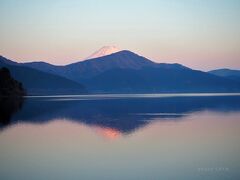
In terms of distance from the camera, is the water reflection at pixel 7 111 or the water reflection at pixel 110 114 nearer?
the water reflection at pixel 110 114

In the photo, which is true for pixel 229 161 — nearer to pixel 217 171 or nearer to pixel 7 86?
pixel 217 171

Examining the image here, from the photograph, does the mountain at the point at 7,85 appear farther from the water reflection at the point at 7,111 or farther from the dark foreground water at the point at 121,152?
the dark foreground water at the point at 121,152

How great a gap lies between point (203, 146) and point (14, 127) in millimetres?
21095

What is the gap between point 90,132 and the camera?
3678 centimetres

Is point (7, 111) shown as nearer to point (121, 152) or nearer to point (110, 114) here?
point (110, 114)

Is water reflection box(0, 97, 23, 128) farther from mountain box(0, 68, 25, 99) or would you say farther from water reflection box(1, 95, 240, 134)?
mountain box(0, 68, 25, 99)

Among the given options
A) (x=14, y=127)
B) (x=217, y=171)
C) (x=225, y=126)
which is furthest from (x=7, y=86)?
(x=217, y=171)

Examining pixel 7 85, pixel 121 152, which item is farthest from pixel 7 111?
pixel 7 85

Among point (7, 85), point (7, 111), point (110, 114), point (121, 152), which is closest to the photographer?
point (121, 152)

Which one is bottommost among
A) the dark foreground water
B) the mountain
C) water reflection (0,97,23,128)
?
water reflection (0,97,23,128)

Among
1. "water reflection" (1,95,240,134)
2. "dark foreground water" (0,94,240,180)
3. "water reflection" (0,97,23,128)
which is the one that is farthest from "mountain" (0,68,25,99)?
"dark foreground water" (0,94,240,180)

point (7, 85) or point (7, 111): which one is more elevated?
point (7, 85)

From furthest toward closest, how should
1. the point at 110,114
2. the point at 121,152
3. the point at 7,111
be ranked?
the point at 7,111
the point at 110,114
the point at 121,152

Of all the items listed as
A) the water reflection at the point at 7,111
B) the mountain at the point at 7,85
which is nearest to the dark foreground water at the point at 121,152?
the water reflection at the point at 7,111
